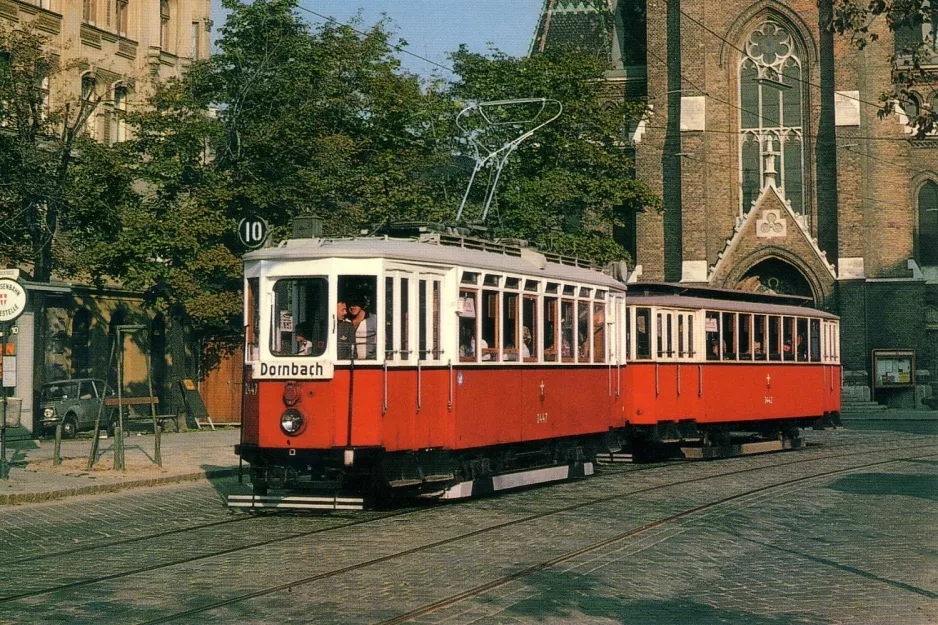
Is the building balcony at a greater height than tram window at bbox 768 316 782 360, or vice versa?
the building balcony

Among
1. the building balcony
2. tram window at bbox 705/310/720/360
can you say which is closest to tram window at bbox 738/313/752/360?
tram window at bbox 705/310/720/360

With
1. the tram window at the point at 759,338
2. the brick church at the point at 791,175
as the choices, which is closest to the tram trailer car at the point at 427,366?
the tram window at the point at 759,338

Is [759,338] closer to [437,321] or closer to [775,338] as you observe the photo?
[775,338]

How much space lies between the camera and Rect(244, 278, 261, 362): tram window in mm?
14453

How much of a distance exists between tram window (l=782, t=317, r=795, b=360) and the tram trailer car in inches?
Result: 245

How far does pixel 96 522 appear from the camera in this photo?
47.8 feet

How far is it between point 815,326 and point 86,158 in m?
15.0

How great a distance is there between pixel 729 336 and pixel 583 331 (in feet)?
20.5

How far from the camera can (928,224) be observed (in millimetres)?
51969

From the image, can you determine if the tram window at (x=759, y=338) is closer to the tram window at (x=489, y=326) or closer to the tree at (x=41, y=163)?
the tram window at (x=489, y=326)

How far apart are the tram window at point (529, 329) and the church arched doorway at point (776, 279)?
3257 centimetres

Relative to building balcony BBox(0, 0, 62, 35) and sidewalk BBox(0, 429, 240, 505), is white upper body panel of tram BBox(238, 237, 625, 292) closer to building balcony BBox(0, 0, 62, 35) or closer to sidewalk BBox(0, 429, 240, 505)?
sidewalk BBox(0, 429, 240, 505)

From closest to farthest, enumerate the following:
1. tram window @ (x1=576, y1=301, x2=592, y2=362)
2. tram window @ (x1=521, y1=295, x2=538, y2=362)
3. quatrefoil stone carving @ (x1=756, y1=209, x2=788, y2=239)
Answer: tram window @ (x1=521, y1=295, x2=538, y2=362), tram window @ (x1=576, y1=301, x2=592, y2=362), quatrefoil stone carving @ (x1=756, y1=209, x2=788, y2=239)

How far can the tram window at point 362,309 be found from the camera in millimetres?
14070
